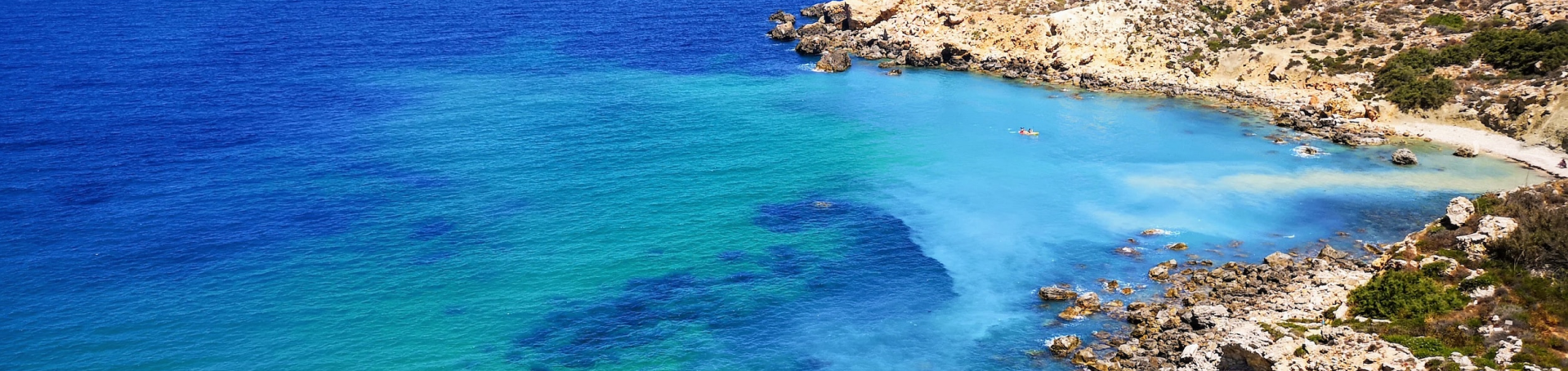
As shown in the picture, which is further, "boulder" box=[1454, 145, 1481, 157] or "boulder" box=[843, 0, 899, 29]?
"boulder" box=[843, 0, 899, 29]

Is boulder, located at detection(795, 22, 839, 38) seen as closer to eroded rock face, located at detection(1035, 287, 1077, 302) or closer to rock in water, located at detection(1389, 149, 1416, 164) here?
rock in water, located at detection(1389, 149, 1416, 164)

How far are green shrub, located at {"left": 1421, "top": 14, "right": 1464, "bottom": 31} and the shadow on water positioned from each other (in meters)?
62.9

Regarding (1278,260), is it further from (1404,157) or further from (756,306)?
(756,306)

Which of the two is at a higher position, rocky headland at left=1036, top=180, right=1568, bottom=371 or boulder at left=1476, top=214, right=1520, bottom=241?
boulder at left=1476, top=214, right=1520, bottom=241

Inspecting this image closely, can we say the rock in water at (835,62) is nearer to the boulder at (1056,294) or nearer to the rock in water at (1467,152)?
the rock in water at (1467,152)

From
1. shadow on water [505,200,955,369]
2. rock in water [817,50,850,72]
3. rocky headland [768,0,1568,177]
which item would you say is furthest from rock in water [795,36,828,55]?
shadow on water [505,200,955,369]

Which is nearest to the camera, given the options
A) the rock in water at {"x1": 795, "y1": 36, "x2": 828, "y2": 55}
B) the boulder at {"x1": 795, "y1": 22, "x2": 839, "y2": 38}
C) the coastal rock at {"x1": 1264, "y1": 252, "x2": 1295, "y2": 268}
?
the coastal rock at {"x1": 1264, "y1": 252, "x2": 1295, "y2": 268}

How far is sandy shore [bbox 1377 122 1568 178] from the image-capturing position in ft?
242

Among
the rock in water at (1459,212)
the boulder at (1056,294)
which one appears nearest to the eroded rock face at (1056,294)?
the boulder at (1056,294)

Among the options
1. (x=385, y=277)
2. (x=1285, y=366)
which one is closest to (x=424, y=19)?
(x=385, y=277)

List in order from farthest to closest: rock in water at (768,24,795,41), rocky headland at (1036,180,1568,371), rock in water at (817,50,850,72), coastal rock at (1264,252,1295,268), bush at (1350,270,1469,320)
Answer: rock in water at (768,24,795,41) < rock in water at (817,50,850,72) < coastal rock at (1264,252,1295,268) < bush at (1350,270,1469,320) < rocky headland at (1036,180,1568,371)

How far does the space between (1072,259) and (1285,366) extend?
21389 mm

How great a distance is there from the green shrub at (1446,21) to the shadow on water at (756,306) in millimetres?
62857

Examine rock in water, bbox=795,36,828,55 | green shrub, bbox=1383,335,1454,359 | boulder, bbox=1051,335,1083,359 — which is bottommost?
boulder, bbox=1051,335,1083,359
